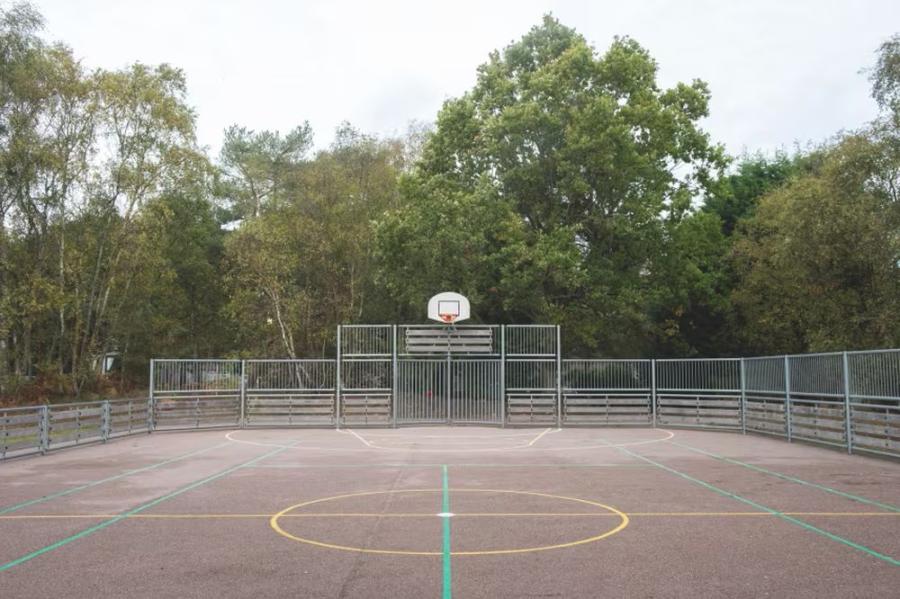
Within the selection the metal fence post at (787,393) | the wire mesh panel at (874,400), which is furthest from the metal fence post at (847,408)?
the metal fence post at (787,393)

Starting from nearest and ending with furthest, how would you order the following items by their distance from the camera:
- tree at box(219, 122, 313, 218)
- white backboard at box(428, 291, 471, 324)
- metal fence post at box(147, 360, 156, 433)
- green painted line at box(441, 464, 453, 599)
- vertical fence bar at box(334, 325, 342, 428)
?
green painted line at box(441, 464, 453, 599) → metal fence post at box(147, 360, 156, 433) → vertical fence bar at box(334, 325, 342, 428) → white backboard at box(428, 291, 471, 324) → tree at box(219, 122, 313, 218)

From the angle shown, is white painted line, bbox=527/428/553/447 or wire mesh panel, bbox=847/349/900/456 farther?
white painted line, bbox=527/428/553/447

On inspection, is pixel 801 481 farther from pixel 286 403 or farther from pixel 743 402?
pixel 286 403

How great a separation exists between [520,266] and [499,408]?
811 cm

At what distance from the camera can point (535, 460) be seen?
1594 cm

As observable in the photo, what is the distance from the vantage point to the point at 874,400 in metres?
17.6

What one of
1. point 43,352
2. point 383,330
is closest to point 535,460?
point 383,330

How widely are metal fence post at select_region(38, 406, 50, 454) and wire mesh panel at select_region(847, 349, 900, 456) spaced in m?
17.4

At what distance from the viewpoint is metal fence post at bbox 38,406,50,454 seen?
55.9ft

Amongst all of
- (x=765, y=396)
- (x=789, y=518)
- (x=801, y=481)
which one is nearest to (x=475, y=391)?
(x=765, y=396)

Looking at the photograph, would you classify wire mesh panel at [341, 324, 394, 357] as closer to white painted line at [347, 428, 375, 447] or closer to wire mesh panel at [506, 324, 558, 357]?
white painted line at [347, 428, 375, 447]

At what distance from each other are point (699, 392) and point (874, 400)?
7515 mm

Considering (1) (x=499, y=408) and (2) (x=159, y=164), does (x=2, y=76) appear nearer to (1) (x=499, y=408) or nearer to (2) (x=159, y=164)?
(2) (x=159, y=164)

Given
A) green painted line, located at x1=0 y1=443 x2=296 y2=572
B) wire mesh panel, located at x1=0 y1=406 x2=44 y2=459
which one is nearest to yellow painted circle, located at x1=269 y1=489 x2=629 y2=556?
green painted line, located at x1=0 y1=443 x2=296 y2=572
